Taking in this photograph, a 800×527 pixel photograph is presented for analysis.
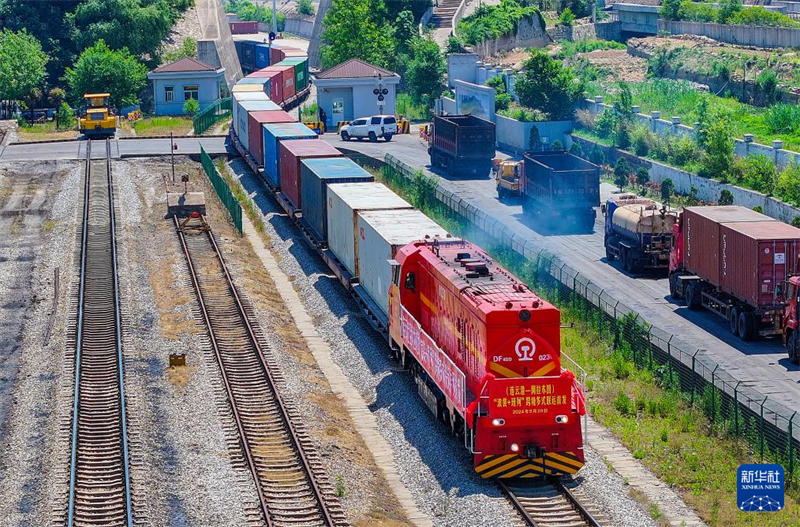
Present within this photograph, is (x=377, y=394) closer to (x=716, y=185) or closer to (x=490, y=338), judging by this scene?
(x=490, y=338)

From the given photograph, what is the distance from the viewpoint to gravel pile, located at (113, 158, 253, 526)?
22625 mm

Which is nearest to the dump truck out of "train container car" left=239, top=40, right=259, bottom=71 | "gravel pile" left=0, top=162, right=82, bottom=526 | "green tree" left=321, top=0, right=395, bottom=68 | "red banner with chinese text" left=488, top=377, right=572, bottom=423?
"gravel pile" left=0, top=162, right=82, bottom=526

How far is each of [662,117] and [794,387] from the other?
41252 mm

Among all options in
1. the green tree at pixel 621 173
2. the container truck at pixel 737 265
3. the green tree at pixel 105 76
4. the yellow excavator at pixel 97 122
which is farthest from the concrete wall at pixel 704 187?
the green tree at pixel 105 76

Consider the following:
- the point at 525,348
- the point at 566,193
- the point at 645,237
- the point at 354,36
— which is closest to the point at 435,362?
the point at 525,348

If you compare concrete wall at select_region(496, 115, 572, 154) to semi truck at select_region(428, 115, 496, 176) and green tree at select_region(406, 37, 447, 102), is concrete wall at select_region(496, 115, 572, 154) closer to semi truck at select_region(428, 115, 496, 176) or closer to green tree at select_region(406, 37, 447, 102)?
semi truck at select_region(428, 115, 496, 176)

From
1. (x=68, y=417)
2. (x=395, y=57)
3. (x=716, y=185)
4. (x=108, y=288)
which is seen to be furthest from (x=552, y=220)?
(x=395, y=57)

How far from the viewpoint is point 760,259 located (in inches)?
1293

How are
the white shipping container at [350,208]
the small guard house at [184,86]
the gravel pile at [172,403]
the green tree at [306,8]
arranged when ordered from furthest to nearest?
the green tree at [306,8], the small guard house at [184,86], the white shipping container at [350,208], the gravel pile at [172,403]

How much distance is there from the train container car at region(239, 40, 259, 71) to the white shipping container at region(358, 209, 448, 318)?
10124 cm

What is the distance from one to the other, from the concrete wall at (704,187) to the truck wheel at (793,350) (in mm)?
17741

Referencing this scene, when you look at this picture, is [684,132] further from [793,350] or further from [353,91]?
[353,91]

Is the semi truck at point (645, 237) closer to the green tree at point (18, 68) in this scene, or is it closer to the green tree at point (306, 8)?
the green tree at point (18, 68)

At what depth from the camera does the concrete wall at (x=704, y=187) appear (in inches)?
1954
